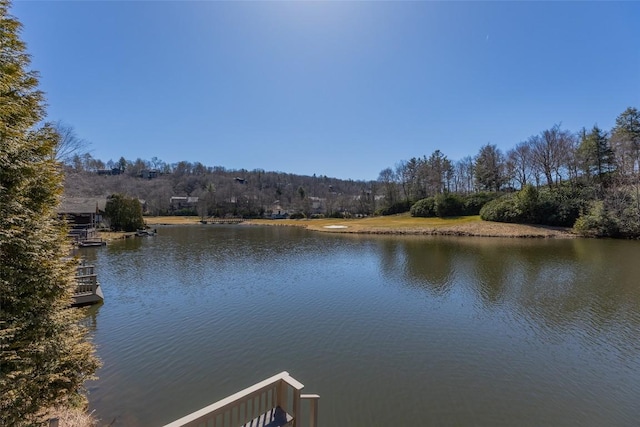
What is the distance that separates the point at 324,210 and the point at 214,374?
232 ft

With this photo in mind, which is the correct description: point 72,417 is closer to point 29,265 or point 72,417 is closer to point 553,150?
point 29,265

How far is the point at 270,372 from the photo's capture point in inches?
271

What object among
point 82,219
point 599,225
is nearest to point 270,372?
point 599,225

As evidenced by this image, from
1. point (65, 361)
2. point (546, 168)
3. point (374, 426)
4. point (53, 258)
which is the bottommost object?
point (374, 426)

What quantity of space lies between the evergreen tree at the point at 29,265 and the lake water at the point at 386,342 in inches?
78.1

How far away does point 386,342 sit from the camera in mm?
8516

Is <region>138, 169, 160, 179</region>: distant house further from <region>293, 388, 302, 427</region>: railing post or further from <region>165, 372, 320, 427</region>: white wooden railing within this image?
<region>293, 388, 302, 427</region>: railing post

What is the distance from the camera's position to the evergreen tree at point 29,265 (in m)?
3.56

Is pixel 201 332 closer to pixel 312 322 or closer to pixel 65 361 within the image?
pixel 312 322

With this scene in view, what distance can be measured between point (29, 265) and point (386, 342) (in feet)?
25.4

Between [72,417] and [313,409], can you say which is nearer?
[313,409]

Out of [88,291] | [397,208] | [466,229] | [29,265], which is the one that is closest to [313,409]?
[29,265]

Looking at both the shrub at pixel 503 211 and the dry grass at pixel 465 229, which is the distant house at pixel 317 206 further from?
the shrub at pixel 503 211

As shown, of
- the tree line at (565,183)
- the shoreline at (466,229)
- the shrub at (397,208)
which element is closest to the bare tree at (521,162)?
the tree line at (565,183)
